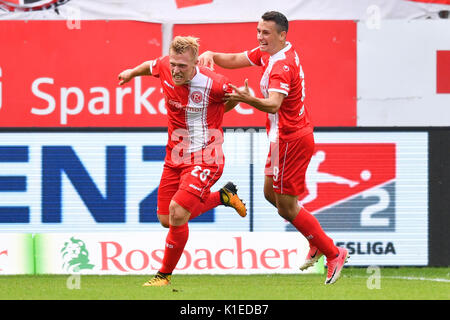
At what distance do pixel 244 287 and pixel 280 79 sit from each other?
1.61 meters

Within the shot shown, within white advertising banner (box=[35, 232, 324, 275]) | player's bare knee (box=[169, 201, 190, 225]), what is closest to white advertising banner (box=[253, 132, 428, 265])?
white advertising banner (box=[35, 232, 324, 275])

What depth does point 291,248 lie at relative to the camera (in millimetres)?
9312

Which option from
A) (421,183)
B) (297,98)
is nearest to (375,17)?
(421,183)

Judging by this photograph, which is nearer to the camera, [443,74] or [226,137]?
[226,137]

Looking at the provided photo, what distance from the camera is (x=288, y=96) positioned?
7488mm

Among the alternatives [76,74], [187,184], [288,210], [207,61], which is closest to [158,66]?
[207,61]

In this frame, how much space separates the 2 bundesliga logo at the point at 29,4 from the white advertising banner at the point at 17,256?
2.89 meters

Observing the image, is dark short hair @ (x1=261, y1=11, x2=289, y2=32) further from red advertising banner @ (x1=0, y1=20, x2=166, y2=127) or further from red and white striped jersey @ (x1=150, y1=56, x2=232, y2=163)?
red advertising banner @ (x1=0, y1=20, x2=166, y2=127)

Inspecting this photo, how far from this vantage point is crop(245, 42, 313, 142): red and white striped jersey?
7277 mm

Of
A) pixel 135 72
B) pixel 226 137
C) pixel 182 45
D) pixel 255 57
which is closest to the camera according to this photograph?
pixel 182 45

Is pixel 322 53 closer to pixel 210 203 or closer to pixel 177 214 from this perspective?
pixel 210 203

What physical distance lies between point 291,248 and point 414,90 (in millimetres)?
2801

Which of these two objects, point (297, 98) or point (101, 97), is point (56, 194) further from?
point (297, 98)

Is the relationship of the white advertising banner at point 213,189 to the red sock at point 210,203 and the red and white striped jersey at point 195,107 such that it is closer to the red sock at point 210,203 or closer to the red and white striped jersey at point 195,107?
the red sock at point 210,203
